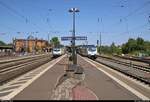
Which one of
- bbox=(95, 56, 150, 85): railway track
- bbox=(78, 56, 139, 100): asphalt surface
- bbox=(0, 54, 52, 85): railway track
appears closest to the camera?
bbox=(78, 56, 139, 100): asphalt surface

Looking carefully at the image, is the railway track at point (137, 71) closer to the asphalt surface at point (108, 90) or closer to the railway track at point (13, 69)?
the asphalt surface at point (108, 90)

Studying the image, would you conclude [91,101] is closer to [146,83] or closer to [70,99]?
[70,99]

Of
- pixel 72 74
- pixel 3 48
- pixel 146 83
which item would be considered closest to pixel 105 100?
pixel 146 83

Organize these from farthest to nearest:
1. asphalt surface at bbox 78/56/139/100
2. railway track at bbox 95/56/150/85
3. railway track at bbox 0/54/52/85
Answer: railway track at bbox 95/56/150/85, railway track at bbox 0/54/52/85, asphalt surface at bbox 78/56/139/100

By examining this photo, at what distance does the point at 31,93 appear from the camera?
16.0 meters

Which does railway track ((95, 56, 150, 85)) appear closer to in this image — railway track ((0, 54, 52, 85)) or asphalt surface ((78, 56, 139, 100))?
asphalt surface ((78, 56, 139, 100))

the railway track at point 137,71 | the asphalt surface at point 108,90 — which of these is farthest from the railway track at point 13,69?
the railway track at point 137,71

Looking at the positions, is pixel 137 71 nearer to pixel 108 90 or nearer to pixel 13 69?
pixel 13 69

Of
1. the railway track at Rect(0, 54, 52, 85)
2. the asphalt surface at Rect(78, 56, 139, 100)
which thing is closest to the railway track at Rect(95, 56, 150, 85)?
the asphalt surface at Rect(78, 56, 139, 100)

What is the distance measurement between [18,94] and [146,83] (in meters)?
9.86

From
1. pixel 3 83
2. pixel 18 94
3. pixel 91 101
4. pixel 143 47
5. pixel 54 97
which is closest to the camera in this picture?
pixel 91 101

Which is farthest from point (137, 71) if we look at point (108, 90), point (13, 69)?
point (108, 90)

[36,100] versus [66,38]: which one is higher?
[66,38]

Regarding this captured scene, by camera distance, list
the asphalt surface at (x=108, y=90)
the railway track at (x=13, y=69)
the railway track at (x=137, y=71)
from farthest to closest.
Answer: the railway track at (x=137, y=71), the railway track at (x=13, y=69), the asphalt surface at (x=108, y=90)
